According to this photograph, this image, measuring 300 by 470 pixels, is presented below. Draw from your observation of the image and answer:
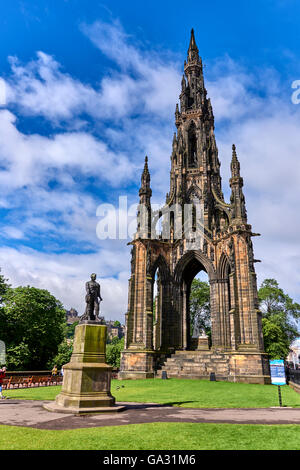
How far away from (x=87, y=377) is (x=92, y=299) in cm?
271

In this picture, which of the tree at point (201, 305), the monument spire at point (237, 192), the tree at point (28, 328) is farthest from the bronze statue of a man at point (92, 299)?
the tree at point (201, 305)

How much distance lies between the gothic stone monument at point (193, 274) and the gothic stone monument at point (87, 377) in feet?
59.0

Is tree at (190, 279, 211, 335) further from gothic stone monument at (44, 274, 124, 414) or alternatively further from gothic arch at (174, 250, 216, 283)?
gothic stone monument at (44, 274, 124, 414)

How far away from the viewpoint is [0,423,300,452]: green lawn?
5605mm

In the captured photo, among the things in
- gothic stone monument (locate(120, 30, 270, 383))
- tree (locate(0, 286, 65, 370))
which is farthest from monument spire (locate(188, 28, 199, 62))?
tree (locate(0, 286, 65, 370))

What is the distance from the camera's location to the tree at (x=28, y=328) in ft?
114

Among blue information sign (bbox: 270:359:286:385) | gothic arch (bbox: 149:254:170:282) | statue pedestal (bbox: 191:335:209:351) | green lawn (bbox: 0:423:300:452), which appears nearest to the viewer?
green lawn (bbox: 0:423:300:452)

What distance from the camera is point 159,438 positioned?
617 centimetres

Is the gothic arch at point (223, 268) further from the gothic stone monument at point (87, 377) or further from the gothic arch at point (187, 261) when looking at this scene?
the gothic stone monument at point (87, 377)

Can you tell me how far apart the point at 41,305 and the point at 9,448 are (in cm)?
3509

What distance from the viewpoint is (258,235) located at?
1109 inches

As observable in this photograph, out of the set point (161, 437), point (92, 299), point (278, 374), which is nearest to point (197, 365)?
point (278, 374)
